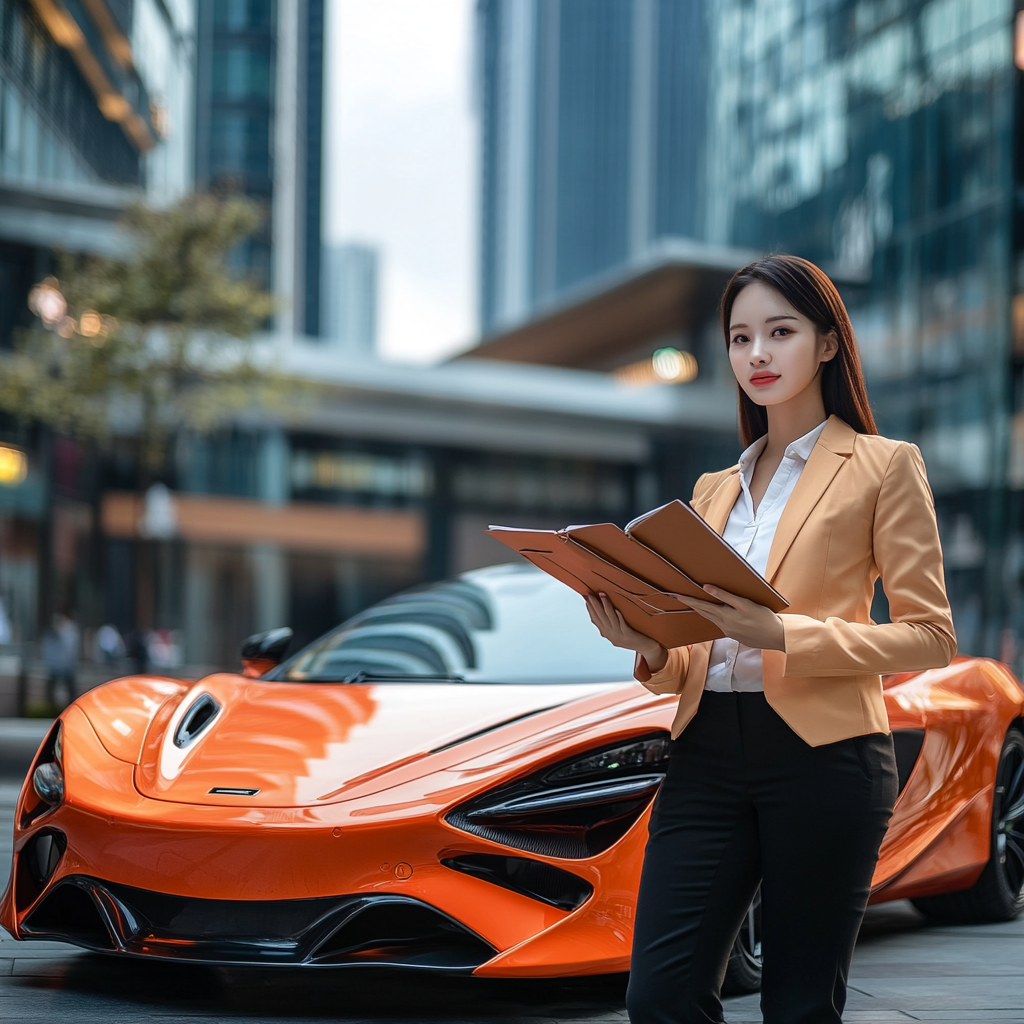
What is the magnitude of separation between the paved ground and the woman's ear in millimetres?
1874

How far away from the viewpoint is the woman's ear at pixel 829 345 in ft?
7.13

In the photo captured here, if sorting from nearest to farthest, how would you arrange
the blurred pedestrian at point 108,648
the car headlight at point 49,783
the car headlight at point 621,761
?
the car headlight at point 621,761 → the car headlight at point 49,783 → the blurred pedestrian at point 108,648

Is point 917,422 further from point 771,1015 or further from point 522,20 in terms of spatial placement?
point 522,20

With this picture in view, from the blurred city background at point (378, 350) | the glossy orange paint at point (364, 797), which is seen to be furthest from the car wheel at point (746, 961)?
the blurred city background at point (378, 350)

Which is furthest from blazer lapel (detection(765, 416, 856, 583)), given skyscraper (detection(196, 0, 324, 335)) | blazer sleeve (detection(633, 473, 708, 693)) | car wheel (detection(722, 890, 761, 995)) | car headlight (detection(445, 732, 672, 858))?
skyscraper (detection(196, 0, 324, 335))

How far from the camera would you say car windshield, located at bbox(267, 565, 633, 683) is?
4.05m

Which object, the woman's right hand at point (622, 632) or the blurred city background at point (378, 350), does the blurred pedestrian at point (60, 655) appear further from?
the woman's right hand at point (622, 632)

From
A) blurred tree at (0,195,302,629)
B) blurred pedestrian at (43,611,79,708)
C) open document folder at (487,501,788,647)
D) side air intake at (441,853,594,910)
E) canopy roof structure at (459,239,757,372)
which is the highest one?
canopy roof structure at (459,239,757,372)

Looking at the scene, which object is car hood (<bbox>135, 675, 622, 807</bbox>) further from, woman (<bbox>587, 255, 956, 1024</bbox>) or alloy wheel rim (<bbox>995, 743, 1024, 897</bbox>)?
alloy wheel rim (<bbox>995, 743, 1024, 897</bbox>)

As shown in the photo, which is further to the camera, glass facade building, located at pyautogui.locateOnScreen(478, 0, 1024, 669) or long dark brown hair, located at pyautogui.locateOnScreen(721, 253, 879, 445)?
glass facade building, located at pyautogui.locateOnScreen(478, 0, 1024, 669)

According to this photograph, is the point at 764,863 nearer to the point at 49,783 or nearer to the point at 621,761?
the point at 621,761

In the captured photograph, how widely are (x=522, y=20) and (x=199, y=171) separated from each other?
15025 centimetres

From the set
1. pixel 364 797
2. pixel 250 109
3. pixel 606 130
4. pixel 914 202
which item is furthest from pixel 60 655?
pixel 606 130

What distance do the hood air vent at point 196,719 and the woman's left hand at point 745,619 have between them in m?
2.12
